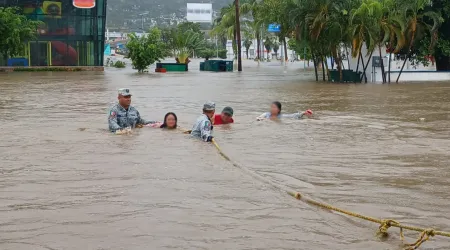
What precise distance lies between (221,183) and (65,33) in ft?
168

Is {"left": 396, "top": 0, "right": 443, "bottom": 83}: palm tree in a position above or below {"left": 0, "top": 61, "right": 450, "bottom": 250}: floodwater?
above

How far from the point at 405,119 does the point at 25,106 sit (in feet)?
34.8

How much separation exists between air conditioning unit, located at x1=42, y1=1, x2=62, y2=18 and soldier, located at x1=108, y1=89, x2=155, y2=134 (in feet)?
147

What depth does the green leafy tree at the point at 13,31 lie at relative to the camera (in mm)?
49831

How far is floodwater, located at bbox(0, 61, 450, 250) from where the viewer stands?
603 centimetres

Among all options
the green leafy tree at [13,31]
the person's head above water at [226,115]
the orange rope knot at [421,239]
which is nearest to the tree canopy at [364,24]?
the person's head above water at [226,115]

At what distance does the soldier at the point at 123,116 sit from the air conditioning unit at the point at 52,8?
44.9 metres

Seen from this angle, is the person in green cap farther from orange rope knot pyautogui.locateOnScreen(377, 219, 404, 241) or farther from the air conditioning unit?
the air conditioning unit

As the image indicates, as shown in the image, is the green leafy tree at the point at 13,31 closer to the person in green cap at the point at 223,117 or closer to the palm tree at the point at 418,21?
the palm tree at the point at 418,21

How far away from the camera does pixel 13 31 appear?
163 ft

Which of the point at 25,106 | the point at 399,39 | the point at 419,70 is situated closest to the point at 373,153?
the point at 25,106

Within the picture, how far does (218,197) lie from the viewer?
7.55 m

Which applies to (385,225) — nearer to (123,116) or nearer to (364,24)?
(123,116)

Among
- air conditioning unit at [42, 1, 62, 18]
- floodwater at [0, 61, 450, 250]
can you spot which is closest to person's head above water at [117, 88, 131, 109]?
floodwater at [0, 61, 450, 250]
